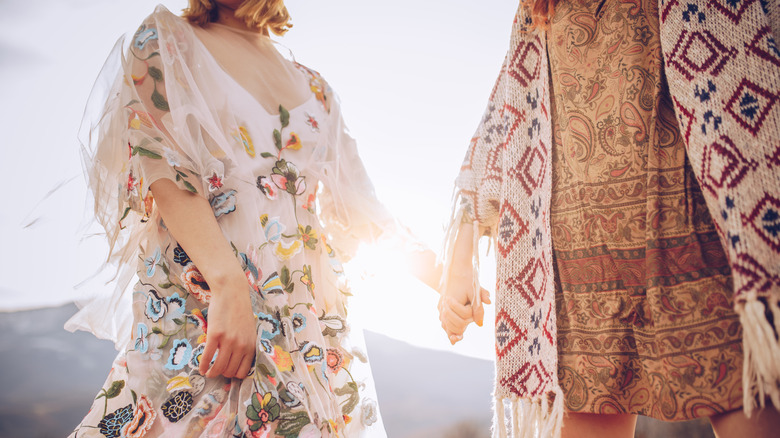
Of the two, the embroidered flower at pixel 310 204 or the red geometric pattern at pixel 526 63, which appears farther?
the embroidered flower at pixel 310 204

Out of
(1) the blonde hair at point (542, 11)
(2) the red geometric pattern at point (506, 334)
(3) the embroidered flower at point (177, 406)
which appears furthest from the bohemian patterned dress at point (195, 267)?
(1) the blonde hair at point (542, 11)

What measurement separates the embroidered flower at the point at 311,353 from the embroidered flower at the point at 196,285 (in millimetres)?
213

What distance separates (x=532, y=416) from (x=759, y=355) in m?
0.40

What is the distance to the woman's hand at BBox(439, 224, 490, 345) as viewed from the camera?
0.99m

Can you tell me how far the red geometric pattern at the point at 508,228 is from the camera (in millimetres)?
919

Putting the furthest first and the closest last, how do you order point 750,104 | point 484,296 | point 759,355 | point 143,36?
point 484,296, point 143,36, point 750,104, point 759,355

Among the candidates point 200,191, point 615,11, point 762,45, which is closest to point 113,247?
point 200,191

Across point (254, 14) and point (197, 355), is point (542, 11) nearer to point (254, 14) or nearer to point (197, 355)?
point (254, 14)

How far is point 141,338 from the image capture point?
0.81 metres

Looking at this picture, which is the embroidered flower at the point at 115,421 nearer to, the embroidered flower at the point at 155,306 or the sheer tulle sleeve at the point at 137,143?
the embroidered flower at the point at 155,306

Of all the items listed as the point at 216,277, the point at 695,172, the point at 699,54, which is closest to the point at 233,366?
the point at 216,277

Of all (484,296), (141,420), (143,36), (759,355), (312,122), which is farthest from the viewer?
(312,122)

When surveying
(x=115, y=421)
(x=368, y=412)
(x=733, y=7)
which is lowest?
(x=368, y=412)

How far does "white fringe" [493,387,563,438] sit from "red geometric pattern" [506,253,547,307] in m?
0.18
